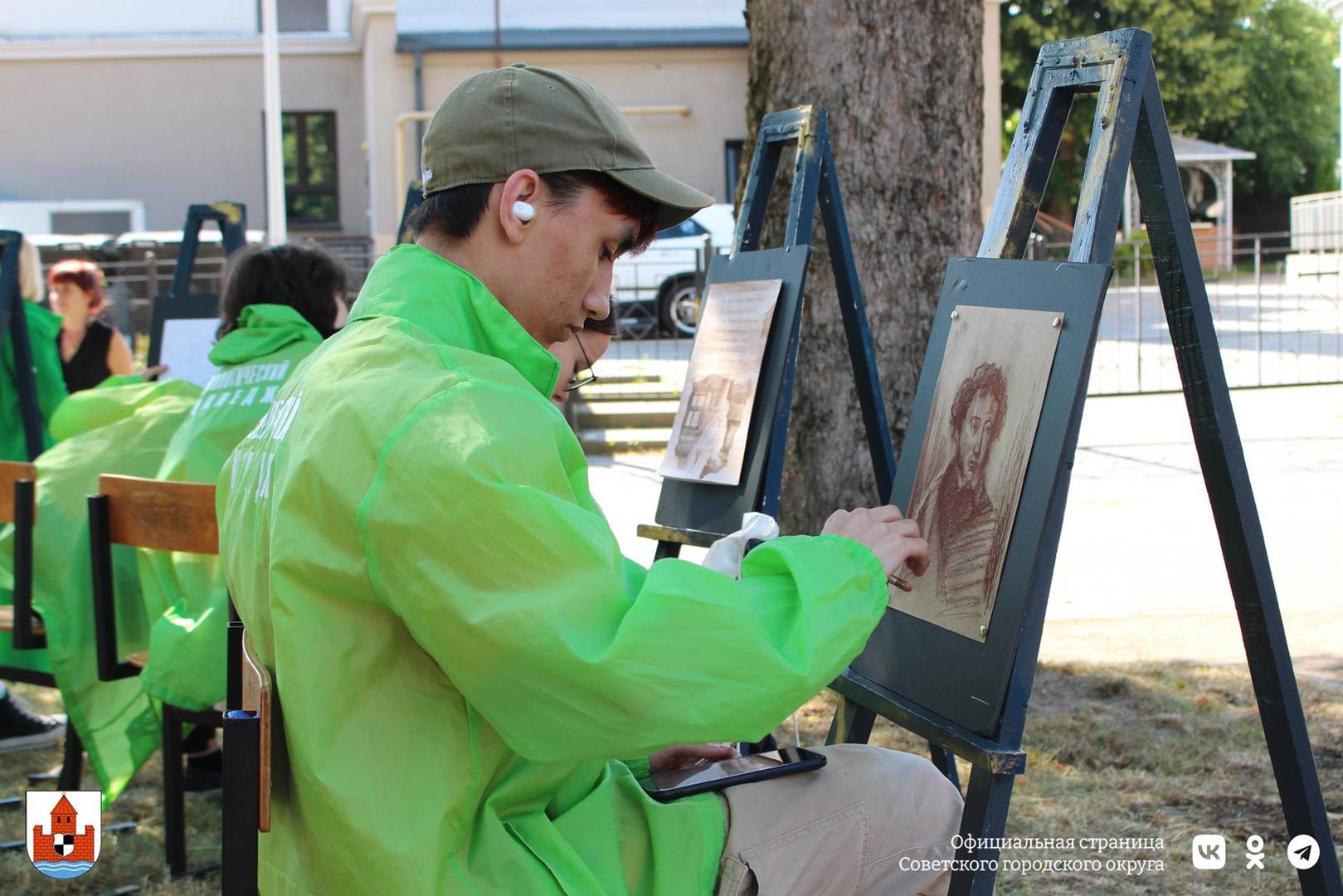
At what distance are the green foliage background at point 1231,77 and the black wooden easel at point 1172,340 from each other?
84.3ft

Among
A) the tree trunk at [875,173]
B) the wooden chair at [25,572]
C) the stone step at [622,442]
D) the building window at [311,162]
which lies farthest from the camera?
the building window at [311,162]

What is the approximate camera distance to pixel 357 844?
5.44 ft

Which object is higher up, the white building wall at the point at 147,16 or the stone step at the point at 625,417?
the white building wall at the point at 147,16

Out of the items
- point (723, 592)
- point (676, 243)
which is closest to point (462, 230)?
point (723, 592)

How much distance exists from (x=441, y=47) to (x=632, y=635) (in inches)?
748

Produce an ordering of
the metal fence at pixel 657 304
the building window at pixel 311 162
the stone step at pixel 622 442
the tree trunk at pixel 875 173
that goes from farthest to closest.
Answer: the building window at pixel 311 162 < the metal fence at pixel 657 304 < the stone step at pixel 622 442 < the tree trunk at pixel 875 173

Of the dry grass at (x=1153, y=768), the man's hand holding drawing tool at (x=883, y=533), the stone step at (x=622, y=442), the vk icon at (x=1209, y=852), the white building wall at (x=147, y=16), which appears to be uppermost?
the white building wall at (x=147, y=16)

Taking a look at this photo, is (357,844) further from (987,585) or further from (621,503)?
(621,503)

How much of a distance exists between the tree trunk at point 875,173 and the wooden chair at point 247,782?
3.14m

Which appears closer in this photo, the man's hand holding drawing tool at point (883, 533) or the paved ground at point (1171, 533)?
the man's hand holding drawing tool at point (883, 533)

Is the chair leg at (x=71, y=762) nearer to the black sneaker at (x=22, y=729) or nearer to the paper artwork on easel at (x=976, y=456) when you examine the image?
the black sneaker at (x=22, y=729)

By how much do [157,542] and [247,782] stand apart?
180 centimetres

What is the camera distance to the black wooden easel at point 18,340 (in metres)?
5.54

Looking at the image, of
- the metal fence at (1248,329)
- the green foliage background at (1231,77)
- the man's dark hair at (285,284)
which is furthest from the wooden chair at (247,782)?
the green foliage background at (1231,77)
